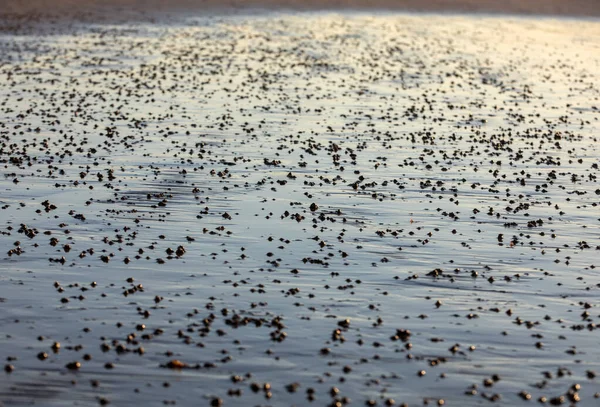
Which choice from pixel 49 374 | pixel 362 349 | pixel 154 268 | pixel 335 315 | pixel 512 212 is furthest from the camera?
pixel 512 212

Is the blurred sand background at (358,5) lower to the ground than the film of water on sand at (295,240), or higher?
higher

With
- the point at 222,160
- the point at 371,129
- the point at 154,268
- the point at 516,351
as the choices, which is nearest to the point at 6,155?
the point at 222,160

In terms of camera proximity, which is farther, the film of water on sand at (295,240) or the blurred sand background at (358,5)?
the blurred sand background at (358,5)

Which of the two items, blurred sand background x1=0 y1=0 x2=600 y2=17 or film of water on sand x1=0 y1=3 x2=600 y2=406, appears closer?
film of water on sand x1=0 y1=3 x2=600 y2=406

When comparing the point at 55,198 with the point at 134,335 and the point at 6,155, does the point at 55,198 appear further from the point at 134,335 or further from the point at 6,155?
the point at 134,335

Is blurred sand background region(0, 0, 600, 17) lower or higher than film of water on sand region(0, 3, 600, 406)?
higher
